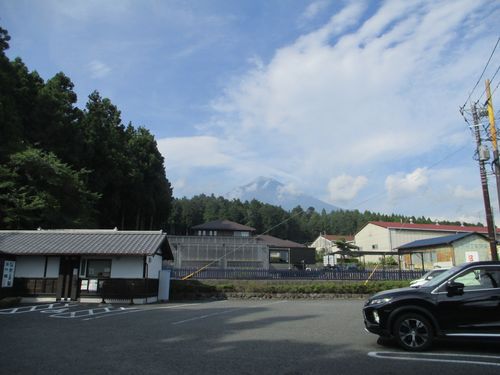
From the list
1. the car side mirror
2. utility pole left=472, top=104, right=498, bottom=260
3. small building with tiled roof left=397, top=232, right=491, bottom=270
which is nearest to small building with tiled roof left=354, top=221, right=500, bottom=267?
small building with tiled roof left=397, top=232, right=491, bottom=270

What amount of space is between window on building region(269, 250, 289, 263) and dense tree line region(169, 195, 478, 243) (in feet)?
124

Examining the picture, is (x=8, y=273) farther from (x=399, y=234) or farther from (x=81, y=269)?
(x=399, y=234)

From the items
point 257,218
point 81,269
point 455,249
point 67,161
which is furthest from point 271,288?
point 257,218

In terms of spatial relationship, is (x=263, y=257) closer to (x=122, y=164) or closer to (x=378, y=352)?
(x=122, y=164)

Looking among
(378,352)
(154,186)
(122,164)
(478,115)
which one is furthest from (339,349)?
(154,186)

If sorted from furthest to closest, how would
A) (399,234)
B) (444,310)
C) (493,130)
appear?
(399,234)
(493,130)
(444,310)

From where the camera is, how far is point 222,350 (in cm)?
813

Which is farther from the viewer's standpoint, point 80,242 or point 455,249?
point 455,249

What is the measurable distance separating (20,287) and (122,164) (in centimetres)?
2728

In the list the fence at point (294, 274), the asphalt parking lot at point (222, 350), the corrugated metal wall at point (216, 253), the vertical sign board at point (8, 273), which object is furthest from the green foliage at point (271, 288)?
the corrugated metal wall at point (216, 253)

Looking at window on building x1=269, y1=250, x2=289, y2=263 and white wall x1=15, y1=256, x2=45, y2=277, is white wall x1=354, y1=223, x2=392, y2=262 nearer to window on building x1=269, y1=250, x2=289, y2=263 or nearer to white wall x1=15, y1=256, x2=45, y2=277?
window on building x1=269, y1=250, x2=289, y2=263

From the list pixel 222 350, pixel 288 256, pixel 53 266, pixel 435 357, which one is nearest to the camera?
pixel 435 357

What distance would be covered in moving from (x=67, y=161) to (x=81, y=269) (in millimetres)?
20120

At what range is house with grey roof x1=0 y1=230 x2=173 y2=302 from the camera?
864 inches
